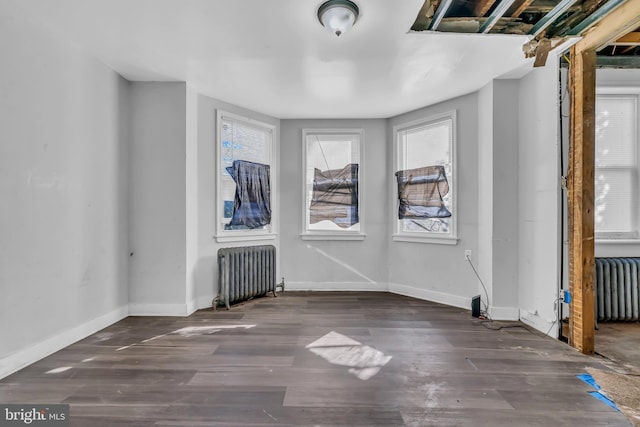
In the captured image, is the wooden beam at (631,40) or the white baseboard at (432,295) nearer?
the wooden beam at (631,40)

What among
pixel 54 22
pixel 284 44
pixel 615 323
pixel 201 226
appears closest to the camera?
pixel 54 22

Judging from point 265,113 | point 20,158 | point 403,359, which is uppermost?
point 265,113

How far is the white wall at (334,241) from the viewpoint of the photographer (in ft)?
14.6

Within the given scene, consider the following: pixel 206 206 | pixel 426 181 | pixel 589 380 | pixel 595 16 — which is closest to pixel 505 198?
pixel 426 181

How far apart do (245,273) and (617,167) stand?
4340mm

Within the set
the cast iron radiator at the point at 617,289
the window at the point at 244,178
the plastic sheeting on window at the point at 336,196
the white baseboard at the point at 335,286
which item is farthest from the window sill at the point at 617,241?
the window at the point at 244,178

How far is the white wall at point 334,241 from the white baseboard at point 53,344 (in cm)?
218

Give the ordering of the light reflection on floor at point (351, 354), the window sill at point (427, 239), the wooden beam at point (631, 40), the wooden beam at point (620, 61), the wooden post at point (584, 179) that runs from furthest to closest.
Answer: the window sill at point (427, 239), the wooden beam at point (620, 61), the wooden beam at point (631, 40), the wooden post at point (584, 179), the light reflection on floor at point (351, 354)

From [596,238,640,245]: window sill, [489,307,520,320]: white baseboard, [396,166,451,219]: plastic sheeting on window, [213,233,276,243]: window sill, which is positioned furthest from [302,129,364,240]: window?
[596,238,640,245]: window sill

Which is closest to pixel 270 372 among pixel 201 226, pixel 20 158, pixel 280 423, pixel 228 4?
pixel 280 423

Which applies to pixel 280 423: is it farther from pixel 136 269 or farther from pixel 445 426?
pixel 136 269

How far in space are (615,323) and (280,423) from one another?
356cm

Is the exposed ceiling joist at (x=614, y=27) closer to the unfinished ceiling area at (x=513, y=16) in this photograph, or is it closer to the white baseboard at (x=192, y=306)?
the unfinished ceiling area at (x=513, y=16)

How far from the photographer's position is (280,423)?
162 centimetres
